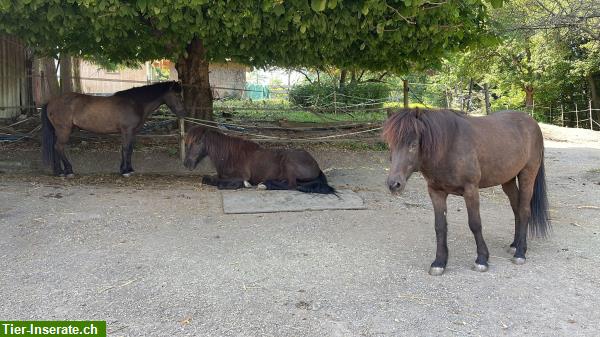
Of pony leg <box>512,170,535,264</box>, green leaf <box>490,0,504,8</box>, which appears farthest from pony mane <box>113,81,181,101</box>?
pony leg <box>512,170,535,264</box>

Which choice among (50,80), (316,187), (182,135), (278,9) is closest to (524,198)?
(316,187)

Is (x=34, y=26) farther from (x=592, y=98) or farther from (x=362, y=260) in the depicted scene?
(x=592, y=98)

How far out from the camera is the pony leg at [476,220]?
405 cm

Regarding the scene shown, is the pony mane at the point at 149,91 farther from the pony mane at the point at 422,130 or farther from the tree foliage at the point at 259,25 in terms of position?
the pony mane at the point at 422,130

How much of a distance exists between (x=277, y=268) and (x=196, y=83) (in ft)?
20.7

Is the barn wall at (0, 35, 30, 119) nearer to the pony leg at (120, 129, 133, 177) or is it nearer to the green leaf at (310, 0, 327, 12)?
the pony leg at (120, 129, 133, 177)

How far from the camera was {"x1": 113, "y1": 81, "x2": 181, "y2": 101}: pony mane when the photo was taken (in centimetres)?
852

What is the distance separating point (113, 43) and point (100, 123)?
5.09 ft

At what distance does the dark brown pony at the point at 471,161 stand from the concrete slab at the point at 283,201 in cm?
223

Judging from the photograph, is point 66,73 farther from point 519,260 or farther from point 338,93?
point 519,260

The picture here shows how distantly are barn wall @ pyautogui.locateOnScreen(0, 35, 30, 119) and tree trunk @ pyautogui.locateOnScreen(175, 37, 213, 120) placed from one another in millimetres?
3971

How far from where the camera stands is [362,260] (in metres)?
4.45

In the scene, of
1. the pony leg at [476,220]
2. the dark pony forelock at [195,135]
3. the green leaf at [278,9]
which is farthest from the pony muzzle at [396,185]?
the dark pony forelock at [195,135]

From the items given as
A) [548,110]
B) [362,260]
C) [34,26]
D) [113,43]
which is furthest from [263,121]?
[548,110]
